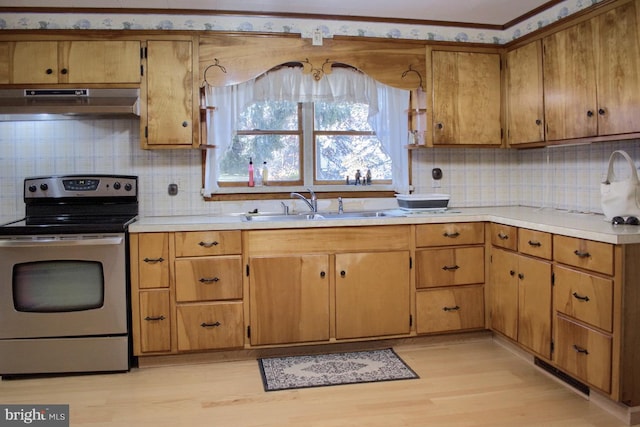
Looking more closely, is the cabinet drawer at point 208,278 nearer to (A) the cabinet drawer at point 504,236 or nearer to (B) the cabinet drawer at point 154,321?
(B) the cabinet drawer at point 154,321

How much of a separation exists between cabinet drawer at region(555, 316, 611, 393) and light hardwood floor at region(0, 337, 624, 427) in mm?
158

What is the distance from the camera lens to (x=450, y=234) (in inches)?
134

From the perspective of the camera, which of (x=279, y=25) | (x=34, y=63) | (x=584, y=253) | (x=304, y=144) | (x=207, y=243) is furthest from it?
(x=304, y=144)

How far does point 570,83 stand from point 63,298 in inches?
126

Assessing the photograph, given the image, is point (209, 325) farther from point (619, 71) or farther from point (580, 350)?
point (619, 71)

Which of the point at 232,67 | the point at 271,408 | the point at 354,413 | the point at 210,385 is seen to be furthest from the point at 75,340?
the point at 232,67

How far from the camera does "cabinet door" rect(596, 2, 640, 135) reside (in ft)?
8.82

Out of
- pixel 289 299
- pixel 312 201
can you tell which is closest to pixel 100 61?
pixel 312 201

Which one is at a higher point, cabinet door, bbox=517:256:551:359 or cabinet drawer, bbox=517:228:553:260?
cabinet drawer, bbox=517:228:553:260

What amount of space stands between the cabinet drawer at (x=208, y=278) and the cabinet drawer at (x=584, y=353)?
1.78 meters

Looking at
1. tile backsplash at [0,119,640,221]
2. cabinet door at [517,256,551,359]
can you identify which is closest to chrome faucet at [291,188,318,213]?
tile backsplash at [0,119,640,221]

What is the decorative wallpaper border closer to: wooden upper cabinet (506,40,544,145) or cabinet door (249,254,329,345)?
wooden upper cabinet (506,40,544,145)

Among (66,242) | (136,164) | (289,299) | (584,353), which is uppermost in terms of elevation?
(136,164)

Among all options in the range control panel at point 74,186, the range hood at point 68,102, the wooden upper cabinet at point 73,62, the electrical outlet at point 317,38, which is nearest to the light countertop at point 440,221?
the range control panel at point 74,186
